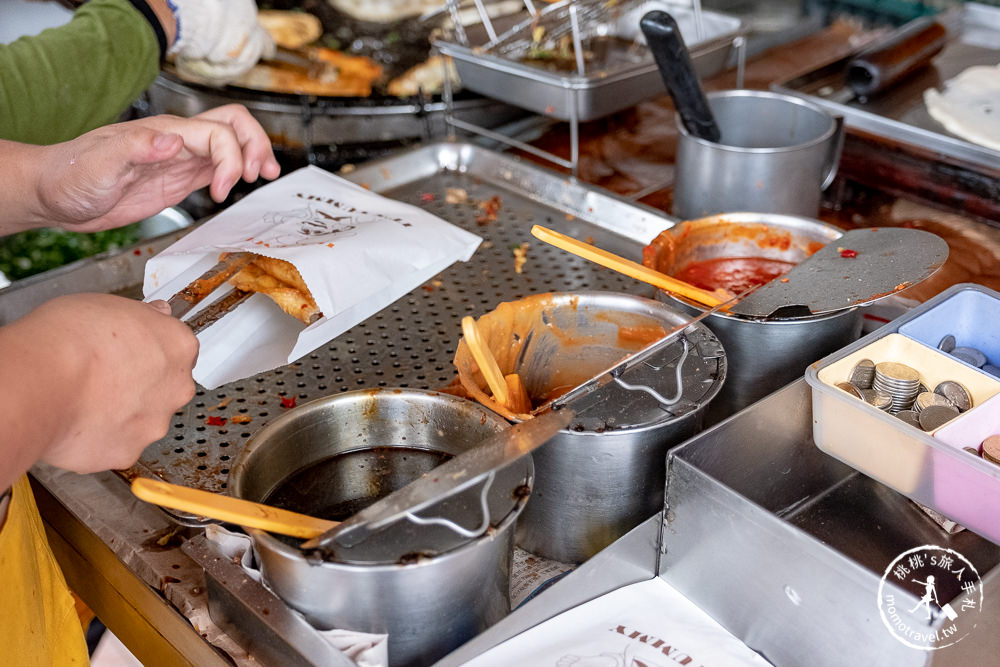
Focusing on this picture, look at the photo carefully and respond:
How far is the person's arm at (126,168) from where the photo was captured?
1047 millimetres

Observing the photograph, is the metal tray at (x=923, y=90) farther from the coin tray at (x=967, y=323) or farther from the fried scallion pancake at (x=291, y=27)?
the fried scallion pancake at (x=291, y=27)

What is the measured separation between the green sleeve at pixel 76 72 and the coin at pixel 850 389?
1.23 meters

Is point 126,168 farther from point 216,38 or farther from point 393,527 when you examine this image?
point 216,38

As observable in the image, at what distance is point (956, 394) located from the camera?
0.92 metres

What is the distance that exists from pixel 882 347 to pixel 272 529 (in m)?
0.66

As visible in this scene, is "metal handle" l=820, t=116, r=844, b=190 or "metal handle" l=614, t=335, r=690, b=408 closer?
"metal handle" l=614, t=335, r=690, b=408

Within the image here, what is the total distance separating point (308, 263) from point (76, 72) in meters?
0.65

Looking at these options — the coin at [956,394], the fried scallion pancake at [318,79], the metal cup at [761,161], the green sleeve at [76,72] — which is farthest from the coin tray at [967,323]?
the fried scallion pancake at [318,79]

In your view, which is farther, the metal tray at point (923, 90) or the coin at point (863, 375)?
the metal tray at point (923, 90)

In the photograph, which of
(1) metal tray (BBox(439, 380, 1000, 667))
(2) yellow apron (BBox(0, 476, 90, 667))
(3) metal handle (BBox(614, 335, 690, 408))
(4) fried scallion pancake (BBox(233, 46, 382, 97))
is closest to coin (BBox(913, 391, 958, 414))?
(1) metal tray (BBox(439, 380, 1000, 667))

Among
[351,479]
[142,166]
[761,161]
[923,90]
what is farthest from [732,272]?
[923,90]

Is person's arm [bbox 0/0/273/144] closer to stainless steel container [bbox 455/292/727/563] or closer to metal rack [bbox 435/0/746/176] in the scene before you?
metal rack [bbox 435/0/746/176]

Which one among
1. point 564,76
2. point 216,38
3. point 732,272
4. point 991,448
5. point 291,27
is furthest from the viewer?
point 291,27

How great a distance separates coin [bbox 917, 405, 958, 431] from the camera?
870 mm
